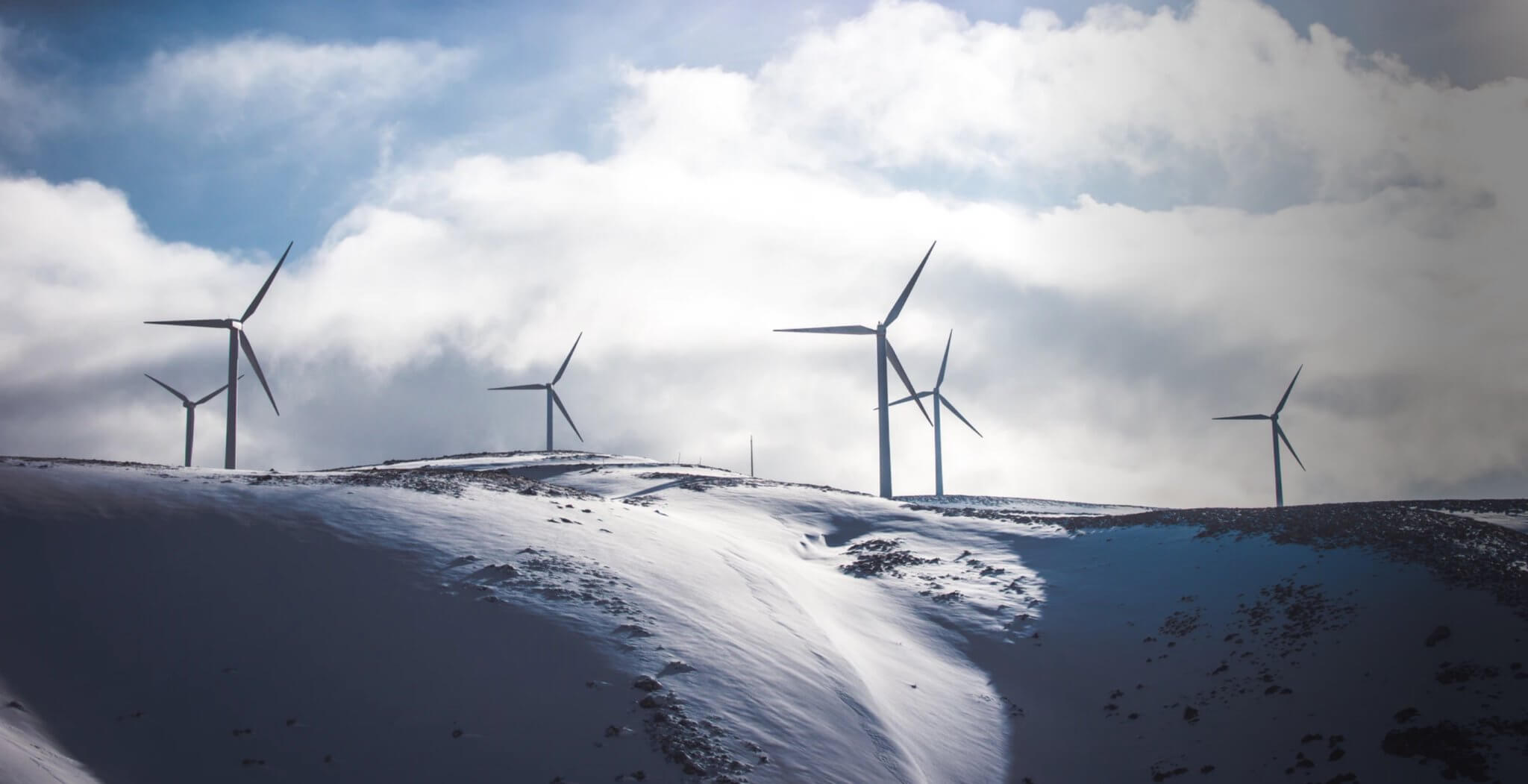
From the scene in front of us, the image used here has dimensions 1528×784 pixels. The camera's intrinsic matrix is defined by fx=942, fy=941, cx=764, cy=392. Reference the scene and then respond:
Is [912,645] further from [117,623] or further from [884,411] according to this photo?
[884,411]

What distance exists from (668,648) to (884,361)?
3884 cm

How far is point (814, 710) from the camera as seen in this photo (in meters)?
18.4

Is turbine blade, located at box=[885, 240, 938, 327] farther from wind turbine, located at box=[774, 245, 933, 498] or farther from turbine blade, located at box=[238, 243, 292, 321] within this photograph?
turbine blade, located at box=[238, 243, 292, 321]

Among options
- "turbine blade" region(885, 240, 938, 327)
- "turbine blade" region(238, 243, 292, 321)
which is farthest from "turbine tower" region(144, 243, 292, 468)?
"turbine blade" region(885, 240, 938, 327)

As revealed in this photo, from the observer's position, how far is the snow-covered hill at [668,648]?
15.1 metres

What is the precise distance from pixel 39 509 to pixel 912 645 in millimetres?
20310

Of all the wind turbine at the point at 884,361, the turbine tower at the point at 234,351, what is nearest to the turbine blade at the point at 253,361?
the turbine tower at the point at 234,351

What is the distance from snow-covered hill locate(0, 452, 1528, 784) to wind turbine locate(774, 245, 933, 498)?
22.6 meters

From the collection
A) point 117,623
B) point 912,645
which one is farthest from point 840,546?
point 117,623

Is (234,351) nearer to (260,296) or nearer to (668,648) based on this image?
(260,296)

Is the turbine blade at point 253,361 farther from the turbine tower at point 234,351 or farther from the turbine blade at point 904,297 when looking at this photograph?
the turbine blade at point 904,297

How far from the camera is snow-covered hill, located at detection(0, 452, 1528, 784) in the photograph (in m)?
15.1

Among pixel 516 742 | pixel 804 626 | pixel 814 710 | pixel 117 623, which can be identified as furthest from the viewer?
pixel 804 626

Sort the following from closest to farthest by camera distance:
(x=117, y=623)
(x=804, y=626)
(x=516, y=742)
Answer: (x=516, y=742), (x=117, y=623), (x=804, y=626)
